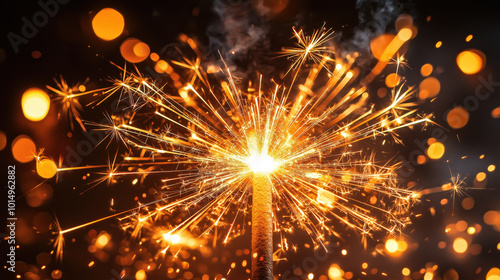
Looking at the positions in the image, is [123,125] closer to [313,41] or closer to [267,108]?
[267,108]

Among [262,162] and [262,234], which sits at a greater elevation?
[262,162]

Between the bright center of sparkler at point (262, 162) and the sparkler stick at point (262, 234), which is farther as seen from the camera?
the bright center of sparkler at point (262, 162)

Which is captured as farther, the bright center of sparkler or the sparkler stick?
the bright center of sparkler

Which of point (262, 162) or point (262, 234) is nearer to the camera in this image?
point (262, 234)

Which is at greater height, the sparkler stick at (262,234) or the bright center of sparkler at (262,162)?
the bright center of sparkler at (262,162)
